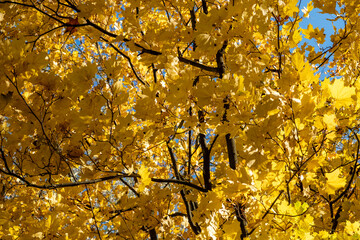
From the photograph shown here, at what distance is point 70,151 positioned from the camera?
5.19 feet

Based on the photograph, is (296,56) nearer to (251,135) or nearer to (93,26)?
(251,135)

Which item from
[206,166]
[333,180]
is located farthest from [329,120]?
[206,166]

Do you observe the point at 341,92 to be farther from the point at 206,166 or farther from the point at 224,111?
the point at 206,166

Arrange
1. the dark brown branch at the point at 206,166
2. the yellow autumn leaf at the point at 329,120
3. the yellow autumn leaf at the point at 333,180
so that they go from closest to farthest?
the yellow autumn leaf at the point at 329,120
the yellow autumn leaf at the point at 333,180
the dark brown branch at the point at 206,166

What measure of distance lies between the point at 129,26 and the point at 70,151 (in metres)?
0.83

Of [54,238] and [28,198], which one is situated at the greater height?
[28,198]

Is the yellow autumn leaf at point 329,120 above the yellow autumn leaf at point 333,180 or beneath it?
above

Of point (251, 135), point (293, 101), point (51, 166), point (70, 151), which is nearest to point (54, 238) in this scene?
point (51, 166)

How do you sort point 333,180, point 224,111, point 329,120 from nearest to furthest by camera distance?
1. point 329,120
2. point 224,111
3. point 333,180

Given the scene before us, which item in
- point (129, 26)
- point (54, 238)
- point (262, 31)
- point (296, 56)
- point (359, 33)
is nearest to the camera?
point (296, 56)

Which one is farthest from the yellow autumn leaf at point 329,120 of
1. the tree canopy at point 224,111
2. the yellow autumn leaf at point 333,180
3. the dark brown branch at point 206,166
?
the dark brown branch at point 206,166

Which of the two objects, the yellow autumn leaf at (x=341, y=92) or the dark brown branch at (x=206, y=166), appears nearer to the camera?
the yellow autumn leaf at (x=341, y=92)

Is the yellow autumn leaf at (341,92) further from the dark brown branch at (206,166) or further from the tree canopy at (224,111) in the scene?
the dark brown branch at (206,166)

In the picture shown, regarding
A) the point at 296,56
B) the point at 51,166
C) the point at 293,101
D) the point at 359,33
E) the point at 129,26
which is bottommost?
the point at 293,101
